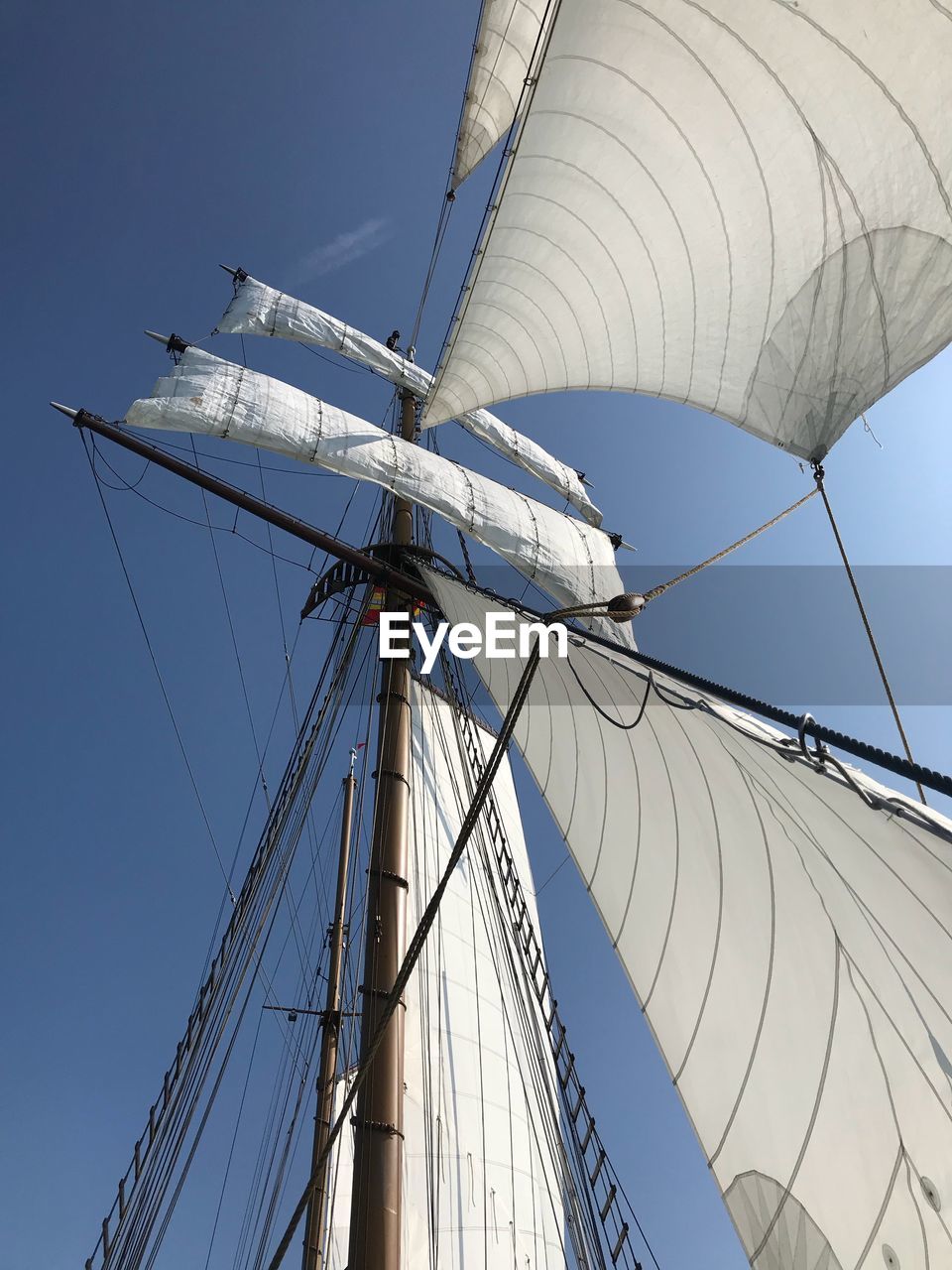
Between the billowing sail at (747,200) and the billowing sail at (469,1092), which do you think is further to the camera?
the billowing sail at (469,1092)

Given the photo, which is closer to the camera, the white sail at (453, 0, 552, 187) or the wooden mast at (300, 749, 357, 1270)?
the white sail at (453, 0, 552, 187)

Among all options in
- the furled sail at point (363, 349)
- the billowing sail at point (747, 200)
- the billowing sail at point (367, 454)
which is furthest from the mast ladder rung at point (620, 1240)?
the furled sail at point (363, 349)

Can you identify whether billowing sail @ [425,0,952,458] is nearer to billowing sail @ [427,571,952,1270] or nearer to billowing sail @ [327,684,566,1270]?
billowing sail @ [427,571,952,1270]

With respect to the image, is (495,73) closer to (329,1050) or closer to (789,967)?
(789,967)

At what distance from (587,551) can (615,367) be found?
8763mm

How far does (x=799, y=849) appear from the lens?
2.58m

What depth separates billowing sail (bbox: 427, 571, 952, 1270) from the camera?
6.56 feet

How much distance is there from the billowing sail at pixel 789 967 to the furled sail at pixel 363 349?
1116cm

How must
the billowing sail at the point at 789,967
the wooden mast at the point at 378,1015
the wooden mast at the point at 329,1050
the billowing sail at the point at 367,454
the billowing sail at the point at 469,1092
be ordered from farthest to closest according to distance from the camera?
the billowing sail at the point at 367,454, the wooden mast at the point at 329,1050, the billowing sail at the point at 469,1092, the wooden mast at the point at 378,1015, the billowing sail at the point at 789,967

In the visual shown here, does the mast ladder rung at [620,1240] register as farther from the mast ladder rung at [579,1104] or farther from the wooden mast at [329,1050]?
the wooden mast at [329,1050]

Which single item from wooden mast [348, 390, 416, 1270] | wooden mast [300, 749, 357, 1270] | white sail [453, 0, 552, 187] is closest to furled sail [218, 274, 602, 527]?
white sail [453, 0, 552, 187]

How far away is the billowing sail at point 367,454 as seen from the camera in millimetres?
10898

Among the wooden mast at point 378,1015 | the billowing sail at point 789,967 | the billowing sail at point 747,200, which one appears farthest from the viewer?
the wooden mast at point 378,1015

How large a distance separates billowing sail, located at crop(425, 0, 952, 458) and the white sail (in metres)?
3.23
